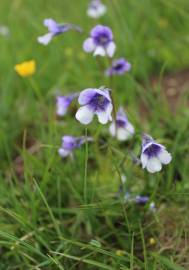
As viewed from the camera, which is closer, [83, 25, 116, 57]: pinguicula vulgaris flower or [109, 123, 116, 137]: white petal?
[83, 25, 116, 57]: pinguicula vulgaris flower

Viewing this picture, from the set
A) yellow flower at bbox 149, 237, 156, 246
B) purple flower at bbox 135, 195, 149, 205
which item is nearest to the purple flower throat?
purple flower at bbox 135, 195, 149, 205

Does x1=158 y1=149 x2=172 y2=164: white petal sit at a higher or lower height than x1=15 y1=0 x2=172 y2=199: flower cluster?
lower

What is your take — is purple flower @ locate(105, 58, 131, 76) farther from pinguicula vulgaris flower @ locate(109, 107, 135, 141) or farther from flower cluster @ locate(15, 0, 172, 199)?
pinguicula vulgaris flower @ locate(109, 107, 135, 141)

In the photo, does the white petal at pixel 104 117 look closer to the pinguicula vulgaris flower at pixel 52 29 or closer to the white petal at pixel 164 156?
the white petal at pixel 164 156

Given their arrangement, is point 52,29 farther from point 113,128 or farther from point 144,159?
point 144,159

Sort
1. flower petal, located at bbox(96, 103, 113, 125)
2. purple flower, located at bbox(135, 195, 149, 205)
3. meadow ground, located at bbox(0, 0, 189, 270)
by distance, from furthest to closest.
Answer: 1. purple flower, located at bbox(135, 195, 149, 205)
2. meadow ground, located at bbox(0, 0, 189, 270)
3. flower petal, located at bbox(96, 103, 113, 125)

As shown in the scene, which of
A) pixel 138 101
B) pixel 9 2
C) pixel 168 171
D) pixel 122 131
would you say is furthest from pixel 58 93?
pixel 9 2

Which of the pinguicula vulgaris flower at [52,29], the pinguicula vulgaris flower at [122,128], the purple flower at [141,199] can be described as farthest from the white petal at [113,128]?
the pinguicula vulgaris flower at [52,29]
